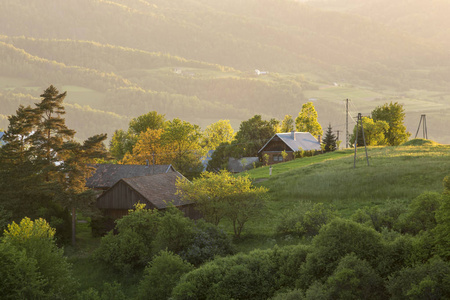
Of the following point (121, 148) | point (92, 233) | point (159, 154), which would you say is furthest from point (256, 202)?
point (121, 148)

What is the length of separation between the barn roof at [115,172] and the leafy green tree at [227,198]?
65.7 ft

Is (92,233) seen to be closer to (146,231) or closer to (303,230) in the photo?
(146,231)

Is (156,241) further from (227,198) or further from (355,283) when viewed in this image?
(355,283)

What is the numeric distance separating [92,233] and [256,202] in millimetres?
17086

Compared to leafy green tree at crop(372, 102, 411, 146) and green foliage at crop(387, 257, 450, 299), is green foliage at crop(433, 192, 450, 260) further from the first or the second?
leafy green tree at crop(372, 102, 411, 146)

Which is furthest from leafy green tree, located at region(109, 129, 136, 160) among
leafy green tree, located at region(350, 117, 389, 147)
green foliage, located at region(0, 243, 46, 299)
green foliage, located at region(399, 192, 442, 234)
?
green foliage, located at region(399, 192, 442, 234)

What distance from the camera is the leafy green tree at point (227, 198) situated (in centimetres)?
4334

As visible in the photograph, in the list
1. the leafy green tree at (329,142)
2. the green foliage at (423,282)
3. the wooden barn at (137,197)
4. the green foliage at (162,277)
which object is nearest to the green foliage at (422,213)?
the green foliage at (423,282)

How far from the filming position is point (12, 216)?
44812 millimetres

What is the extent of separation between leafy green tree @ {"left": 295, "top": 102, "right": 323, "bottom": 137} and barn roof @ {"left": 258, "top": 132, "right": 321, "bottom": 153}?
8315mm

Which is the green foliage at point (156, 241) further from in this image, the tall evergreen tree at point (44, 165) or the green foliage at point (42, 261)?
the tall evergreen tree at point (44, 165)

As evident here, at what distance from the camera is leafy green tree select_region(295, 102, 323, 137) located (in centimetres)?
11569

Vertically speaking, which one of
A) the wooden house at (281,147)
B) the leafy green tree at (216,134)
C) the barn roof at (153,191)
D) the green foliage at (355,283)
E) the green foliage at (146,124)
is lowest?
the green foliage at (355,283)

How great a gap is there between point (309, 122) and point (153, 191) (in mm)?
74318
